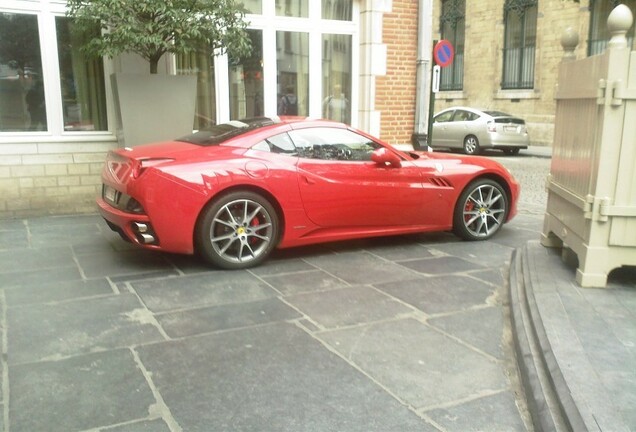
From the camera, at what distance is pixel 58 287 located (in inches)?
199

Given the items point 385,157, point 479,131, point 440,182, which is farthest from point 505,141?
point 385,157

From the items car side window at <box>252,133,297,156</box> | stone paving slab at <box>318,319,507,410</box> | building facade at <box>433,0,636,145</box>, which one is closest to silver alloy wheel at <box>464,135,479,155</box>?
building facade at <box>433,0,636,145</box>

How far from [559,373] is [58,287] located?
3971 mm

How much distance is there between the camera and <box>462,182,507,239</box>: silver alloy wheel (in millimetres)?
6762

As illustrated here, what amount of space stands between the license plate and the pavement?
2.05 feet

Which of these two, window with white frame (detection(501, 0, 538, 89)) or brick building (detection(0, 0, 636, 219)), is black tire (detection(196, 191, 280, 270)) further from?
window with white frame (detection(501, 0, 538, 89))

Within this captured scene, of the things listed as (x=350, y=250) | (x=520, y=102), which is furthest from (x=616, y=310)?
(x=520, y=102)

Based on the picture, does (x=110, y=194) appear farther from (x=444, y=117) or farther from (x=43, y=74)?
(x=444, y=117)

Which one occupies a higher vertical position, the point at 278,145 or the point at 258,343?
the point at 278,145

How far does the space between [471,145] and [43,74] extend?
14.0m

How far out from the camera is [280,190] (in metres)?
5.67

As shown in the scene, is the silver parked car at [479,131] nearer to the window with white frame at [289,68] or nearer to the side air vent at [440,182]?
the window with white frame at [289,68]

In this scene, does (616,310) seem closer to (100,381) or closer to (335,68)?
(100,381)

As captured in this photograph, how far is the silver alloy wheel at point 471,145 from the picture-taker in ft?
62.7
